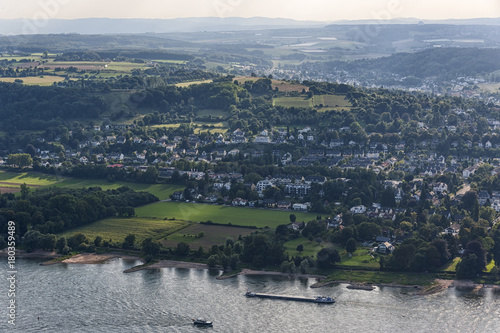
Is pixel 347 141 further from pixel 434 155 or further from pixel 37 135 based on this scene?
pixel 37 135

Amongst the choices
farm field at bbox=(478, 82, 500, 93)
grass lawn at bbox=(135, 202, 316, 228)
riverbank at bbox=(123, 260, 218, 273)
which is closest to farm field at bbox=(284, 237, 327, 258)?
grass lawn at bbox=(135, 202, 316, 228)

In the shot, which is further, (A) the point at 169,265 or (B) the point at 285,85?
(B) the point at 285,85

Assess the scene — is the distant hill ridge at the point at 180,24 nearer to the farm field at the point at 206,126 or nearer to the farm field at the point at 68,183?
the farm field at the point at 206,126

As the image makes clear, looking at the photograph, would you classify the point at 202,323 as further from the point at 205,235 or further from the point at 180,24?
the point at 180,24

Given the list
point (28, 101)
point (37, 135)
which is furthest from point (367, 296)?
point (28, 101)

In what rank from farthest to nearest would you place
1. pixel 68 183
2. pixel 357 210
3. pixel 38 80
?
pixel 38 80 < pixel 68 183 < pixel 357 210

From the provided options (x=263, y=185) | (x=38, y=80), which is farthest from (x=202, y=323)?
(x=38, y=80)

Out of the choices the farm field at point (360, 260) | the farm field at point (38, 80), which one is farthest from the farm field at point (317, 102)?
the farm field at point (360, 260)
